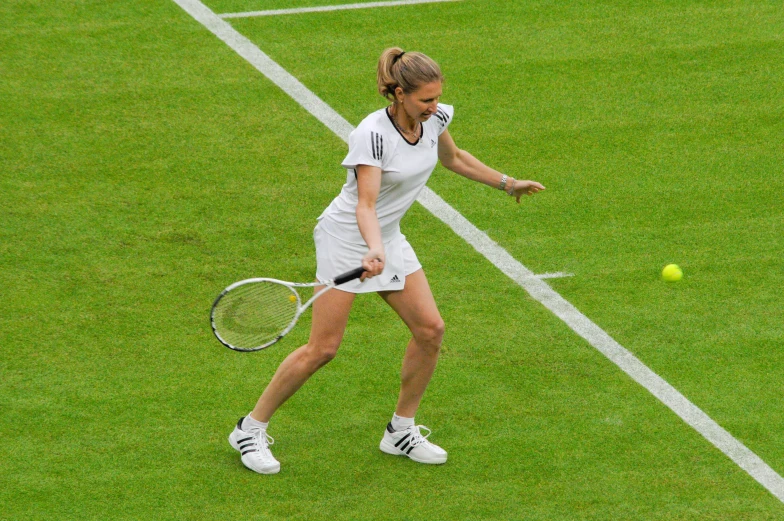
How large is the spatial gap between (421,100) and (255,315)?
1359 mm

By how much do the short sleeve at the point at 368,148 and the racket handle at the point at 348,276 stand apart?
535mm

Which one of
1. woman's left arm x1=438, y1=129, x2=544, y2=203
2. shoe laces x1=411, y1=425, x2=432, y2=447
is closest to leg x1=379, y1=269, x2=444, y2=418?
shoe laces x1=411, y1=425, x2=432, y2=447

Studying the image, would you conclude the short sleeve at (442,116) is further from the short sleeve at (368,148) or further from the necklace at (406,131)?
the short sleeve at (368,148)

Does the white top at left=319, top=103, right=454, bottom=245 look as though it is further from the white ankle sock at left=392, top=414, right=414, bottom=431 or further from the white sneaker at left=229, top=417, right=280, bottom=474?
the white sneaker at left=229, top=417, right=280, bottom=474

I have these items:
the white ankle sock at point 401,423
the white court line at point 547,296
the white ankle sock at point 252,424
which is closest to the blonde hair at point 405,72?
the white ankle sock at point 401,423

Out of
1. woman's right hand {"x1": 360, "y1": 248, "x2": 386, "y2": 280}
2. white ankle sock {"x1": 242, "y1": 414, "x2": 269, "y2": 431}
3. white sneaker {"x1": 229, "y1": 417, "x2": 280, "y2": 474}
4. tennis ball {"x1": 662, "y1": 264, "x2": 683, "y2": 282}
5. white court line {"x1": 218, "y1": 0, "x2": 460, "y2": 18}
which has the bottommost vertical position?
white sneaker {"x1": 229, "y1": 417, "x2": 280, "y2": 474}

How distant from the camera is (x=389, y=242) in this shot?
6.20 m

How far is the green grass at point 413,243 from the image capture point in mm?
6328

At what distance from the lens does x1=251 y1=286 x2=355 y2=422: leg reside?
6.07 m

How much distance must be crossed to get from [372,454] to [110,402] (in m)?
1.56

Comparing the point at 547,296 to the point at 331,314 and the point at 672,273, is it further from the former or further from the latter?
the point at 331,314

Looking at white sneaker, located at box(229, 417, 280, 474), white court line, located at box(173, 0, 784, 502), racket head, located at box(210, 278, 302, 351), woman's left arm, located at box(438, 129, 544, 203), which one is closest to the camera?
racket head, located at box(210, 278, 302, 351)

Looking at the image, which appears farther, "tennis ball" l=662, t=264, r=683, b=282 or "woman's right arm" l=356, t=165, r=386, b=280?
"tennis ball" l=662, t=264, r=683, b=282

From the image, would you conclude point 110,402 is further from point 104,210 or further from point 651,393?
point 651,393
